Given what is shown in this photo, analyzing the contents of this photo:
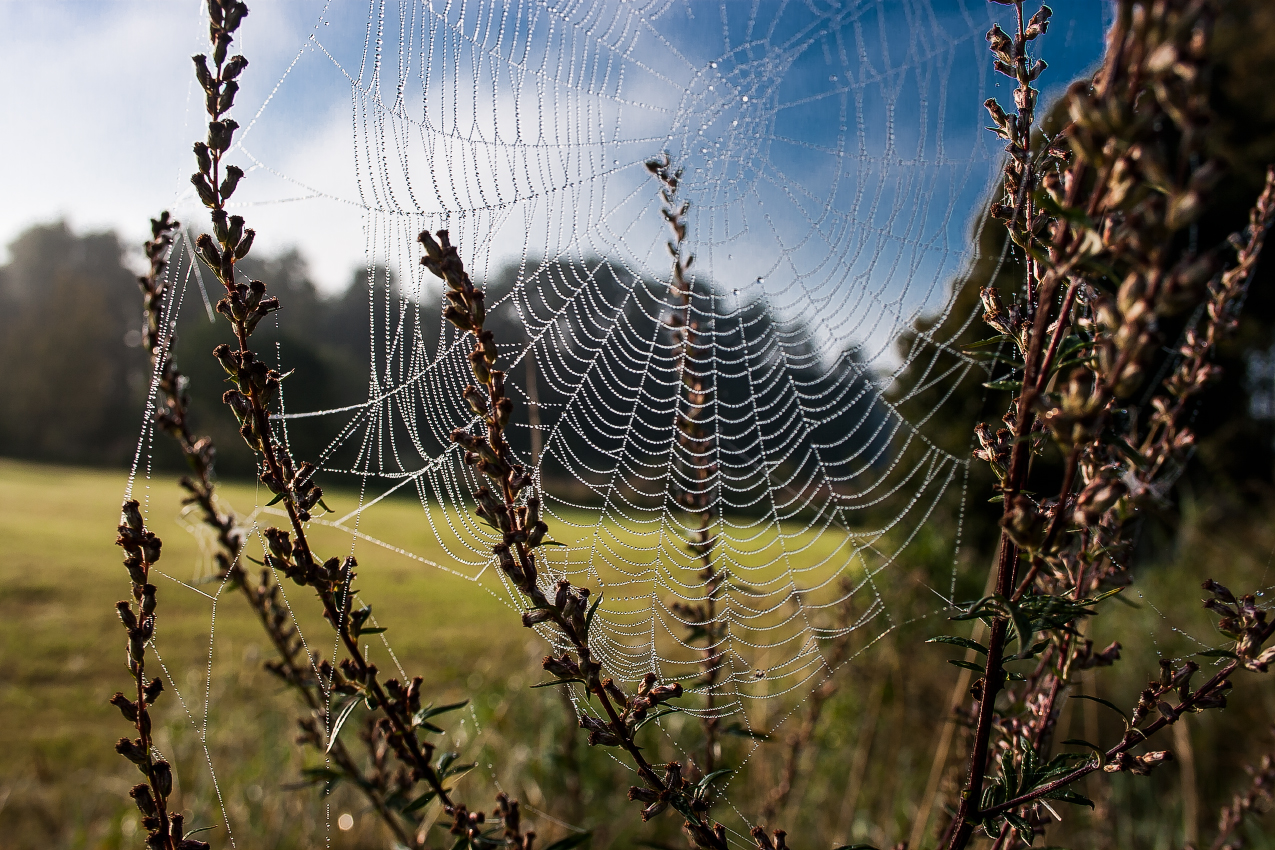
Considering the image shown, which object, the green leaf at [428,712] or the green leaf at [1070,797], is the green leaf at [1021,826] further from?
the green leaf at [428,712]

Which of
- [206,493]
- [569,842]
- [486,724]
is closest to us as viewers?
[569,842]

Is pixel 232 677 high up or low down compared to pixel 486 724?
down

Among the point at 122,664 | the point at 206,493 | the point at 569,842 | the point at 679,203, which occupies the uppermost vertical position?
the point at 679,203

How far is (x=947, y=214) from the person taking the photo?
2.90 m

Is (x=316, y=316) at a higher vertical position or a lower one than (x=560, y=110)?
lower

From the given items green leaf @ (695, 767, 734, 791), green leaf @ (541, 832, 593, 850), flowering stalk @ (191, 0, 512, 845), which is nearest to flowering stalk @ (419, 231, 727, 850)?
green leaf @ (695, 767, 734, 791)

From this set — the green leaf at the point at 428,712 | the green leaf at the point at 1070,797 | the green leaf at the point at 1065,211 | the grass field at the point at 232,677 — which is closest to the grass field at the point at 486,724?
the grass field at the point at 232,677

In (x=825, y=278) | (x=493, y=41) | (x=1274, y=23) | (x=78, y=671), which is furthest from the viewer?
(x=1274, y=23)

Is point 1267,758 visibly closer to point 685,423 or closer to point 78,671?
point 685,423

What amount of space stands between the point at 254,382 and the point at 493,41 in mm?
1598

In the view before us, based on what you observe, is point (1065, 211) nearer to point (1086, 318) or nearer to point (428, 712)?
point (1086, 318)

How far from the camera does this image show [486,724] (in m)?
3.58


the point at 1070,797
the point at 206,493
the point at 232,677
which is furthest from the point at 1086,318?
the point at 232,677

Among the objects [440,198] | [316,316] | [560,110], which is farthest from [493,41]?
[316,316]
